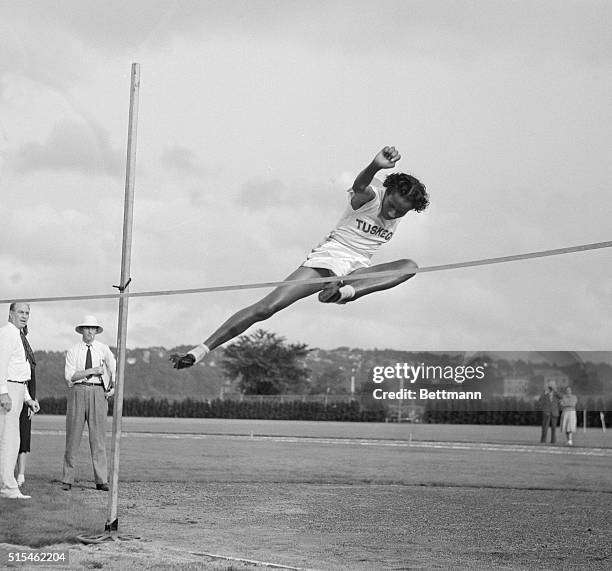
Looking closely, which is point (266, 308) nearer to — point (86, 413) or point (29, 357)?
point (29, 357)

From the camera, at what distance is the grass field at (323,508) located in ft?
23.7

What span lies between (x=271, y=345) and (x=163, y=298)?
1.08 meters

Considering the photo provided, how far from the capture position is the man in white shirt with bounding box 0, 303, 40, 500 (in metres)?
7.73

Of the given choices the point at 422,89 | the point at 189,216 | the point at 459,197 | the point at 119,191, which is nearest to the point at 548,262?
the point at 459,197

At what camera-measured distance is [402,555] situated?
7.25 meters

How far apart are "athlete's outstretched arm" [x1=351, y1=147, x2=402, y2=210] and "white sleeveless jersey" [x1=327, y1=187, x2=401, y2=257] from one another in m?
0.04

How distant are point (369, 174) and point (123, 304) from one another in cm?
196

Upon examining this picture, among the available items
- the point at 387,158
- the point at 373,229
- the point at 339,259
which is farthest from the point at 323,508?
the point at 387,158

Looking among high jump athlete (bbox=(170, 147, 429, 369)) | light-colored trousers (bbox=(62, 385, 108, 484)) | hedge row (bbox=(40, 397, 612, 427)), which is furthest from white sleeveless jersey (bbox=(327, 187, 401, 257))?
light-colored trousers (bbox=(62, 385, 108, 484))

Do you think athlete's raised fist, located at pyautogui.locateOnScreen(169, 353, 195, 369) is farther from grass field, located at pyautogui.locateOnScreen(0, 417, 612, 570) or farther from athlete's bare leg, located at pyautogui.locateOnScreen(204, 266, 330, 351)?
grass field, located at pyautogui.locateOnScreen(0, 417, 612, 570)

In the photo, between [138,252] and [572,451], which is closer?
[138,252]

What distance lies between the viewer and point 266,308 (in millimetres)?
6711

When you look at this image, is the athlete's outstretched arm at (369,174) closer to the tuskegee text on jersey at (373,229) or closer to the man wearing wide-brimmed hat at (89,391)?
the tuskegee text on jersey at (373,229)

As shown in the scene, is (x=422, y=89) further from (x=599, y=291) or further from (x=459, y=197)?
(x=599, y=291)
